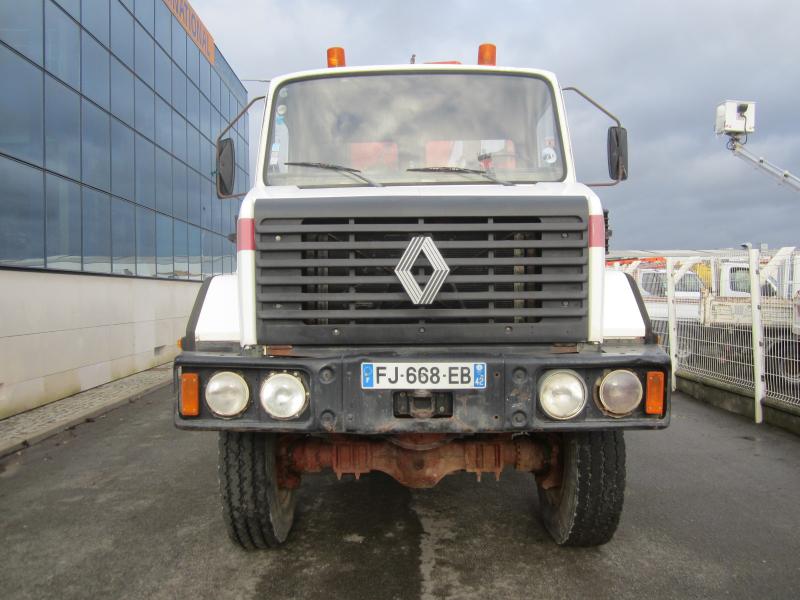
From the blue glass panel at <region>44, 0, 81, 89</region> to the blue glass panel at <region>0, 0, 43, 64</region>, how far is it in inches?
7.4

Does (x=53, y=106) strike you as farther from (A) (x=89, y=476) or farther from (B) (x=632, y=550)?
(B) (x=632, y=550)

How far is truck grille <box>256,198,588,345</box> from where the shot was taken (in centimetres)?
274

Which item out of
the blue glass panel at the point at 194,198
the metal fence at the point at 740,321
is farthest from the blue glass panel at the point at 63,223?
the metal fence at the point at 740,321

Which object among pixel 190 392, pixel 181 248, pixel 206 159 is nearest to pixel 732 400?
pixel 190 392

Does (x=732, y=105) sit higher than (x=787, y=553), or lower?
higher

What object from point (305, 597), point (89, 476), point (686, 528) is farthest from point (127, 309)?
point (686, 528)

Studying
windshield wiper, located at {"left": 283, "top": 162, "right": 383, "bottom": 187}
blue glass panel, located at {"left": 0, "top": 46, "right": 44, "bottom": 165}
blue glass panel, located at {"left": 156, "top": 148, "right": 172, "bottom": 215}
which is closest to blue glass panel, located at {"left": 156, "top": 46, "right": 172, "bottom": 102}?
blue glass panel, located at {"left": 156, "top": 148, "right": 172, "bottom": 215}

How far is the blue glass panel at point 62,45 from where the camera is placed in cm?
864

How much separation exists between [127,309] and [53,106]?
11.5 ft

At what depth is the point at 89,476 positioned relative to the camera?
4.86m

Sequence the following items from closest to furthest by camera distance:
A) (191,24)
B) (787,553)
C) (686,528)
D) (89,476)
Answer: (787,553), (686,528), (89,476), (191,24)

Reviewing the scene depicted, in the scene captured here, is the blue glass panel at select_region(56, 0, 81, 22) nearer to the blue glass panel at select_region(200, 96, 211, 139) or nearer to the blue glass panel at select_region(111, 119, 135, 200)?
the blue glass panel at select_region(111, 119, 135, 200)

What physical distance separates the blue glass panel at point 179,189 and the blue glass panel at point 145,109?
142 cm

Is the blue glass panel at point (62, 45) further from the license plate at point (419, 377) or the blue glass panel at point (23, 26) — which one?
the license plate at point (419, 377)
